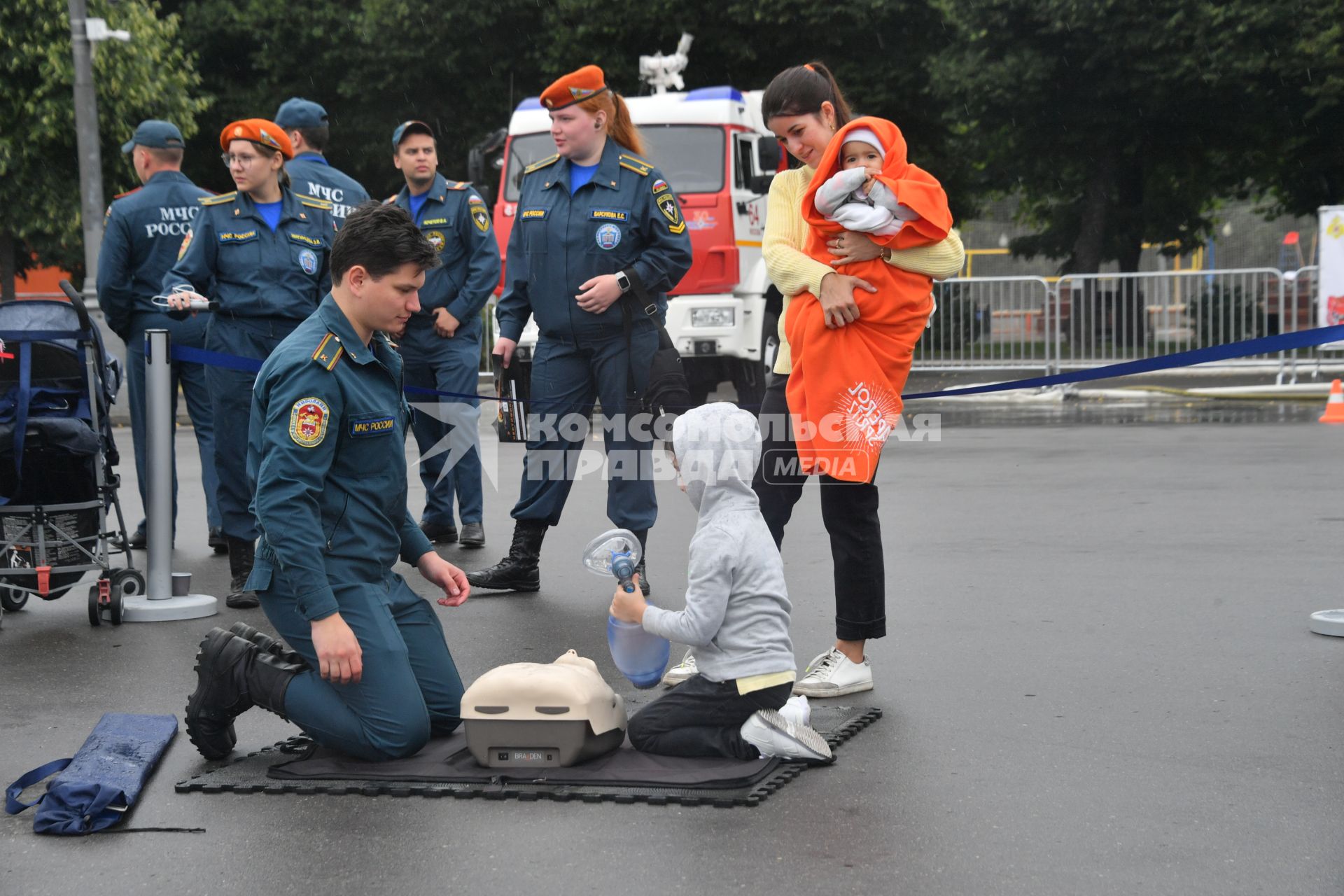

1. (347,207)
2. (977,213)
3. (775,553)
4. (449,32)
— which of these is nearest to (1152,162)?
(977,213)

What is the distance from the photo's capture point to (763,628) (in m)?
4.19

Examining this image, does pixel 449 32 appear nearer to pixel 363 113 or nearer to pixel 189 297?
pixel 363 113

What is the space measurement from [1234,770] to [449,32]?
27.9 m

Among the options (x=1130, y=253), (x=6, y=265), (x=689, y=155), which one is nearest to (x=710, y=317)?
(x=689, y=155)

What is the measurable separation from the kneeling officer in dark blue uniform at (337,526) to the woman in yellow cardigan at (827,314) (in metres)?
1.21

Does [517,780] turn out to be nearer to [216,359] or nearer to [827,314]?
[827,314]

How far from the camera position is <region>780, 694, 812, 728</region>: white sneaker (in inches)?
167

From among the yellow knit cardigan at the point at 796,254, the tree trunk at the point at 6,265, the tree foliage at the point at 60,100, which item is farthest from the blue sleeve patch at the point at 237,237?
the tree trunk at the point at 6,265

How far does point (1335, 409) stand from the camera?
13.8 meters

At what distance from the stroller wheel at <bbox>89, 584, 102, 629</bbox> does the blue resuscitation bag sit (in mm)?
1801

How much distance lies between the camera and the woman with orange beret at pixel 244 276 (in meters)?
6.87

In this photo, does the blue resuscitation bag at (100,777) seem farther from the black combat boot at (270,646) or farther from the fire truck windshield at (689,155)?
the fire truck windshield at (689,155)

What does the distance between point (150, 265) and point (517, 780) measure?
449 centimetres

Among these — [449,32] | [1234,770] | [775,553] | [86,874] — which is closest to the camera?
[86,874]
